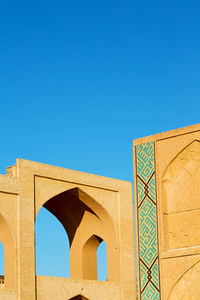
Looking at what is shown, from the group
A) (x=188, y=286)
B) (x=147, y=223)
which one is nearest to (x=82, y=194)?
(x=147, y=223)

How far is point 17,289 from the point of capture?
1358 centimetres

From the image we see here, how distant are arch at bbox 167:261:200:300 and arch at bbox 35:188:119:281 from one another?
2.09m

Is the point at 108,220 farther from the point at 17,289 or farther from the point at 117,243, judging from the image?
the point at 17,289

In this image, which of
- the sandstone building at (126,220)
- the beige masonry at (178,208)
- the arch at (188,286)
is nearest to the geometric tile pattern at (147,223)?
the sandstone building at (126,220)

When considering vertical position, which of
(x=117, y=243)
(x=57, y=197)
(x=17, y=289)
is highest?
(x=57, y=197)

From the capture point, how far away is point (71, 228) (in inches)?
672

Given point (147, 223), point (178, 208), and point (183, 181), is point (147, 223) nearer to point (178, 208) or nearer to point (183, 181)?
point (178, 208)

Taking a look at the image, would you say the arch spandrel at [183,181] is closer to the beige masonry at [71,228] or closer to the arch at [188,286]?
the arch at [188,286]

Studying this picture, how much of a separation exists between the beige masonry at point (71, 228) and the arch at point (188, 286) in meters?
1.98

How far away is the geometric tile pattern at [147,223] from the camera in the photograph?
14.6 m

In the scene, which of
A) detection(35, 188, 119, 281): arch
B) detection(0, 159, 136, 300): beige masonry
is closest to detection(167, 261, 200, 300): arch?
detection(0, 159, 136, 300): beige masonry

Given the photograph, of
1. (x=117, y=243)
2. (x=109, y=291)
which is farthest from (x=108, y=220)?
(x=109, y=291)

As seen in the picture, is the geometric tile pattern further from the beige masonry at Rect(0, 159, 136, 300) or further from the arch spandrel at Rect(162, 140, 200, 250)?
the beige masonry at Rect(0, 159, 136, 300)

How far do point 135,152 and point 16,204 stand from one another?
3032 mm
